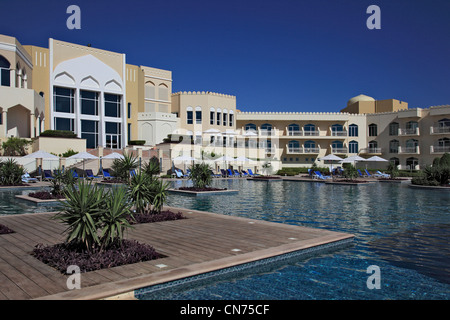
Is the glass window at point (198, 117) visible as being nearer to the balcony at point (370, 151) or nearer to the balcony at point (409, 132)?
the balcony at point (370, 151)

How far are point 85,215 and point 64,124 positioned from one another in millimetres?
34761

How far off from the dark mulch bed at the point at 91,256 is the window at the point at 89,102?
35.0 metres

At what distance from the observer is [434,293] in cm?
516

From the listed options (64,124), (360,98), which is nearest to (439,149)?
(360,98)

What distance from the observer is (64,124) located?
37.7m

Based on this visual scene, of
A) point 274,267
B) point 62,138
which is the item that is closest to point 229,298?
point 274,267

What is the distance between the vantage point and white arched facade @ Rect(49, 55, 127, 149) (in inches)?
1473

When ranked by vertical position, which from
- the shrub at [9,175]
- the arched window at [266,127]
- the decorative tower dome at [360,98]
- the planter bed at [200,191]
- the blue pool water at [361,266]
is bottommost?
the blue pool water at [361,266]

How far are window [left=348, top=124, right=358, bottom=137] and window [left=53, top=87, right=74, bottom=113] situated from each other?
33166mm

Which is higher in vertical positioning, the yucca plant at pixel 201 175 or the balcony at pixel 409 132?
the balcony at pixel 409 132

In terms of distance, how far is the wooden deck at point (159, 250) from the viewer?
4.62 metres

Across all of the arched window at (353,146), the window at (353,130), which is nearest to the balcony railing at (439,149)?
the arched window at (353,146)

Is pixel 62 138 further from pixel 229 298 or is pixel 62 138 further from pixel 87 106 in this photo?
pixel 229 298
